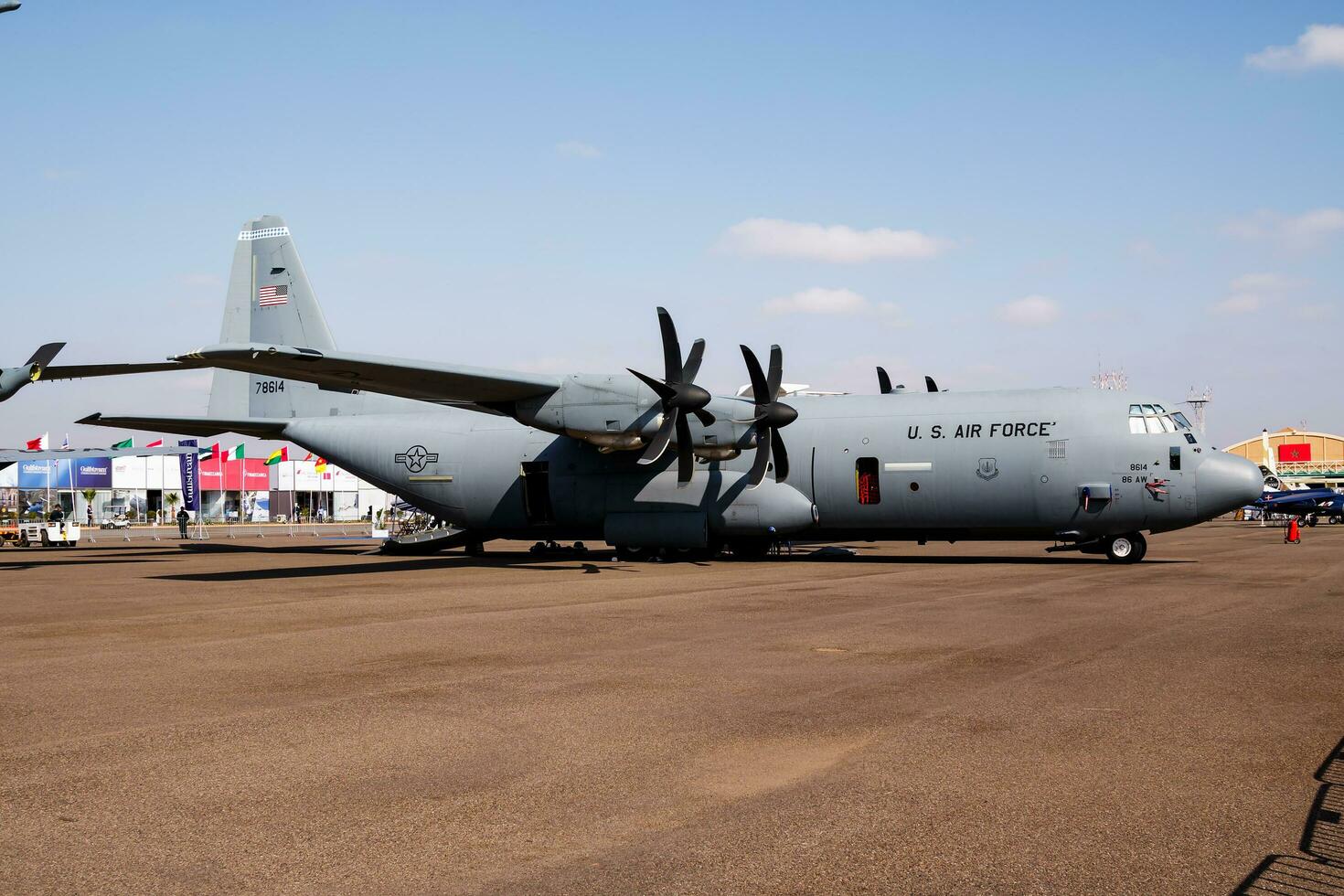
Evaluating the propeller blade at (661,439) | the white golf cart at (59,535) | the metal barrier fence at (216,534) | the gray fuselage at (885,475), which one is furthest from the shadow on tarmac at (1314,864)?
the white golf cart at (59,535)

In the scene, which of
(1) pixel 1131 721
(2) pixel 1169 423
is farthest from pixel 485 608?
(2) pixel 1169 423

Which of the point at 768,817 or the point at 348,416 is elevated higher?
the point at 348,416

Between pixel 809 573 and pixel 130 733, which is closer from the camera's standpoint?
pixel 130 733

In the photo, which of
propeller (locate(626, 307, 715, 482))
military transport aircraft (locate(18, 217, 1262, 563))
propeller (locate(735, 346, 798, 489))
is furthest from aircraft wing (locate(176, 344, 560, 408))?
propeller (locate(735, 346, 798, 489))

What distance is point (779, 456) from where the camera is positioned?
88.5 feet

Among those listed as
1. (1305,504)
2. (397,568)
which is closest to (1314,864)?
(397,568)

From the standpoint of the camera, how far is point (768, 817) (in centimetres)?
571

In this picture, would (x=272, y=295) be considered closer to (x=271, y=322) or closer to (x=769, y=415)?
(x=271, y=322)

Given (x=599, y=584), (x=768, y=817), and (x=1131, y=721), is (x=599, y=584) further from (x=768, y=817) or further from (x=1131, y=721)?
(x=768, y=817)

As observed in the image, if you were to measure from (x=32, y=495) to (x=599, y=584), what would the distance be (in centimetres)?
10254

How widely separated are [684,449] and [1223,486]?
1251 centimetres

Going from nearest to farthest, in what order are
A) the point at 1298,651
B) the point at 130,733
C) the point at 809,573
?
the point at 130,733 < the point at 1298,651 < the point at 809,573

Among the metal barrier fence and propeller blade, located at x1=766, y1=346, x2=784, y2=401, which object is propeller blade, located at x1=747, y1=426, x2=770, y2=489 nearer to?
propeller blade, located at x1=766, y1=346, x2=784, y2=401

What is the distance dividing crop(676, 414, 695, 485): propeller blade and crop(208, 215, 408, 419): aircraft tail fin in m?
12.3
